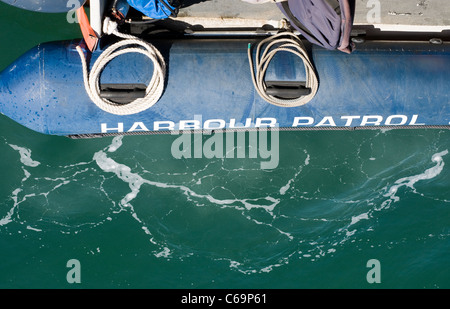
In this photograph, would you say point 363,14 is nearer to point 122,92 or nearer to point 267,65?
point 267,65

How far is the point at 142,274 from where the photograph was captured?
6238 mm

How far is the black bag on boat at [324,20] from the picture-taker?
13.8 feet

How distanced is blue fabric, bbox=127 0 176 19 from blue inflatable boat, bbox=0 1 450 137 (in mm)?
322

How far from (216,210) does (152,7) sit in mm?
2944

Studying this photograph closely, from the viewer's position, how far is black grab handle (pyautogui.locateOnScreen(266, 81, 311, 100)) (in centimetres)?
460

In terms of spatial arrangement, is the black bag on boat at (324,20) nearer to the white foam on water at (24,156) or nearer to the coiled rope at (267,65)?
the coiled rope at (267,65)

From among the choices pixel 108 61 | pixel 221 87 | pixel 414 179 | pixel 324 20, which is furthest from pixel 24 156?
pixel 414 179

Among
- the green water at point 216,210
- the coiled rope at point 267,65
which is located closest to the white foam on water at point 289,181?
the green water at point 216,210

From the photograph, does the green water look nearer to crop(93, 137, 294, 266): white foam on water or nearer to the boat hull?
crop(93, 137, 294, 266): white foam on water

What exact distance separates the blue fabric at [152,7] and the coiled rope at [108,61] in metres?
0.29

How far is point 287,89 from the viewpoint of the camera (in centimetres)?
461

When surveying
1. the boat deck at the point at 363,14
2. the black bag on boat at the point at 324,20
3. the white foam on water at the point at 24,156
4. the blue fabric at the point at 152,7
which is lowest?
the white foam on water at the point at 24,156
